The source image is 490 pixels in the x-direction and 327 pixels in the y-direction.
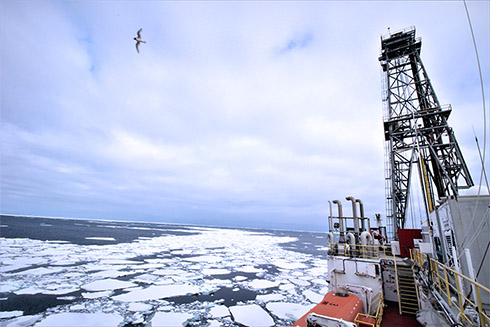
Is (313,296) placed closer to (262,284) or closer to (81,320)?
(262,284)

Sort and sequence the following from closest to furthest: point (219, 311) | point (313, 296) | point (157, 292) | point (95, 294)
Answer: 1. point (219, 311)
2. point (95, 294)
3. point (157, 292)
4. point (313, 296)

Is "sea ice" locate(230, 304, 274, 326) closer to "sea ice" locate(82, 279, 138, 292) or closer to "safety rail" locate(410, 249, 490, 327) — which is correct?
"safety rail" locate(410, 249, 490, 327)

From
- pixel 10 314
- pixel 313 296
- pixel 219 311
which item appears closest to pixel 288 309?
pixel 313 296

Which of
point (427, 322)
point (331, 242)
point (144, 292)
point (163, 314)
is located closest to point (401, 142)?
point (331, 242)

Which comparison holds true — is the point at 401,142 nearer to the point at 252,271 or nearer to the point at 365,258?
the point at 365,258

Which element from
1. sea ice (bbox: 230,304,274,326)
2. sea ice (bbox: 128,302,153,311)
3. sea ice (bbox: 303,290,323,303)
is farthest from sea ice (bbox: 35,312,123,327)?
sea ice (bbox: 303,290,323,303)
